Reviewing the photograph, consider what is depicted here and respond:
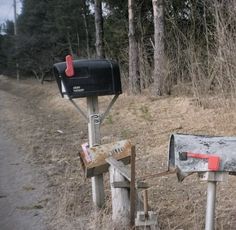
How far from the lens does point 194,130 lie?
7.81 m

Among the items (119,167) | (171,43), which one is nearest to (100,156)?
(119,167)

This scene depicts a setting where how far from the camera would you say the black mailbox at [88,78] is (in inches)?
176

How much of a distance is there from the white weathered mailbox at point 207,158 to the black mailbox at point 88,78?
143 centimetres

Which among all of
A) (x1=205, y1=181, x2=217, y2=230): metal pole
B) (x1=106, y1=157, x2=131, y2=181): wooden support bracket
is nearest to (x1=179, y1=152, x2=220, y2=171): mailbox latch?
(x1=205, y1=181, x2=217, y2=230): metal pole

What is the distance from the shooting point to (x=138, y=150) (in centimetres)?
728

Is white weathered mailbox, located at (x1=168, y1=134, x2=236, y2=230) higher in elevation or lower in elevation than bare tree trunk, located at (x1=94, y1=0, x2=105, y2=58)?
lower

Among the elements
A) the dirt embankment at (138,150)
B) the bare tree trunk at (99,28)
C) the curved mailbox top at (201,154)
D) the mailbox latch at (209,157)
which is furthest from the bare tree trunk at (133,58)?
the mailbox latch at (209,157)

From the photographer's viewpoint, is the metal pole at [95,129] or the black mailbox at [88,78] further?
the metal pole at [95,129]

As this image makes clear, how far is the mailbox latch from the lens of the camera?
3070 millimetres

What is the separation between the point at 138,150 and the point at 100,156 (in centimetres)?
276

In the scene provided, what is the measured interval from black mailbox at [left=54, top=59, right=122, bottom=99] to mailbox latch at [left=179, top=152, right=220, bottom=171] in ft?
Result: 5.31

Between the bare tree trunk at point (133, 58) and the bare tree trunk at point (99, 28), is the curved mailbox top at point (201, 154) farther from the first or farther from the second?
the bare tree trunk at point (99, 28)

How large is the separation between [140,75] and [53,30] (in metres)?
22.8

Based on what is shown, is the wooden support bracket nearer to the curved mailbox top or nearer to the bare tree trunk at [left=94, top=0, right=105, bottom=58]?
the curved mailbox top
